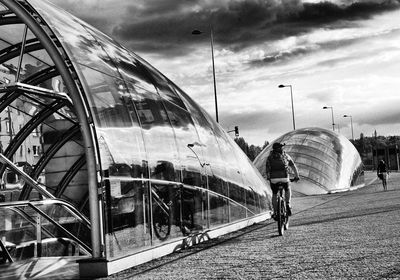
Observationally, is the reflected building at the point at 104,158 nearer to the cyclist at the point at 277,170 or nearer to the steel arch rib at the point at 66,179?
the steel arch rib at the point at 66,179

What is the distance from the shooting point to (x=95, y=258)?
788 centimetres

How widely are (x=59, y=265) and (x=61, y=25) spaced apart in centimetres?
354

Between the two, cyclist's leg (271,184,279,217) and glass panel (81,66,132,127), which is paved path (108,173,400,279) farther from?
glass panel (81,66,132,127)

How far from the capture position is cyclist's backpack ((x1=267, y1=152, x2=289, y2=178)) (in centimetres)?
1263

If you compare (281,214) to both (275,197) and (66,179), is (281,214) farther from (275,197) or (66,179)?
(66,179)

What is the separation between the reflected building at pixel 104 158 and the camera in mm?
8117

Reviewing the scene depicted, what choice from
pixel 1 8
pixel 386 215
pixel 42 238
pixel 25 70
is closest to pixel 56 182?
pixel 25 70

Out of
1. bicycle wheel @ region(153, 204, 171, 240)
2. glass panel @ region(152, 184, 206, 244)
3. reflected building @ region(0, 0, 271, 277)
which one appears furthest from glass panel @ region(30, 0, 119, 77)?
bicycle wheel @ region(153, 204, 171, 240)


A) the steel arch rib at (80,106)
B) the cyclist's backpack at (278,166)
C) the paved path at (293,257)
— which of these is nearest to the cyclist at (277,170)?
the cyclist's backpack at (278,166)

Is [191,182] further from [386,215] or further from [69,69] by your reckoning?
[386,215]

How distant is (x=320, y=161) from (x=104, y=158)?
39.8 meters

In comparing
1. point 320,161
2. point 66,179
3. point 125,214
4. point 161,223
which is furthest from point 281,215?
point 320,161

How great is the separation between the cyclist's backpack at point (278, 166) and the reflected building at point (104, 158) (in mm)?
1217

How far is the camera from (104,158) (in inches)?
324
